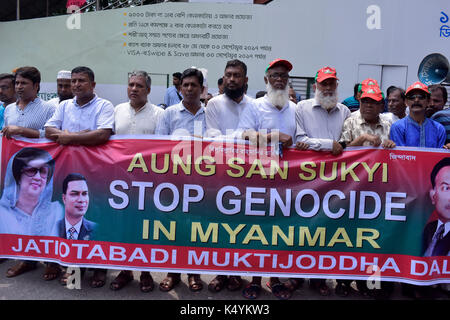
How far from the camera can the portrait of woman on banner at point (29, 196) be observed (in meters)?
3.81

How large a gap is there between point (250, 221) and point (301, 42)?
7.89m

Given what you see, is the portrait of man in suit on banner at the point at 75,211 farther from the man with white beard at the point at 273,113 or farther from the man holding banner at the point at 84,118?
the man with white beard at the point at 273,113

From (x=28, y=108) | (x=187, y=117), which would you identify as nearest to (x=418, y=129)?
(x=187, y=117)

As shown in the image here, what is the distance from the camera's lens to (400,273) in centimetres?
365

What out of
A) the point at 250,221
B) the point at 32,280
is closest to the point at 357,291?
the point at 250,221

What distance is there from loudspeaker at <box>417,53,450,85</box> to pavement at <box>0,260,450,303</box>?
23.7 ft

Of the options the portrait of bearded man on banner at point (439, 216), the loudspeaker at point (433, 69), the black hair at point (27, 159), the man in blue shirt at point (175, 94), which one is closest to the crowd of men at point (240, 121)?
the black hair at point (27, 159)

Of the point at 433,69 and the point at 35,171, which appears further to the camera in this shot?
the point at 433,69

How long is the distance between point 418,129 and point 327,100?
1.02 metres

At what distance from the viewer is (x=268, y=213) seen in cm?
367

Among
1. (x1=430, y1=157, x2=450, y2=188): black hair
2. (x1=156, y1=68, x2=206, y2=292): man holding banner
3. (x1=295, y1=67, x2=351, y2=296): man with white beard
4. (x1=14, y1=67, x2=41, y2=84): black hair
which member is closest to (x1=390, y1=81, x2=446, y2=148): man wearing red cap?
(x1=430, y1=157, x2=450, y2=188): black hair

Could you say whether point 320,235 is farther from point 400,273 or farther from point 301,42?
point 301,42

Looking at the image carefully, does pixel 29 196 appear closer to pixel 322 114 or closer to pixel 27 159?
pixel 27 159
